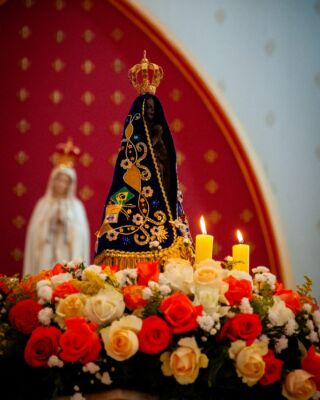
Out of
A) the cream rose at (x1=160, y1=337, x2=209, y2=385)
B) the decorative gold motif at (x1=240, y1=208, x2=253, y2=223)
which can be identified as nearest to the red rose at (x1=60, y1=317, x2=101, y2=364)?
the cream rose at (x1=160, y1=337, x2=209, y2=385)

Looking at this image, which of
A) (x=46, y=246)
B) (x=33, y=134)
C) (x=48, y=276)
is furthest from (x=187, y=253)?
(x=33, y=134)

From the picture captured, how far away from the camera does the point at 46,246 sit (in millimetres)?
3168

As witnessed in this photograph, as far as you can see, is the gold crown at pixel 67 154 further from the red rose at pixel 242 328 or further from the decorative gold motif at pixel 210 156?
the red rose at pixel 242 328

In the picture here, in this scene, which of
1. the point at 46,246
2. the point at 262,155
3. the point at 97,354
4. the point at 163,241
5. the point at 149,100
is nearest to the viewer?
the point at 97,354

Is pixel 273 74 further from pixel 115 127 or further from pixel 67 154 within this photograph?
pixel 67 154

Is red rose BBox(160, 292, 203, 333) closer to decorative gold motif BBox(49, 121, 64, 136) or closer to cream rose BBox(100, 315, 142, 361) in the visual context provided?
cream rose BBox(100, 315, 142, 361)

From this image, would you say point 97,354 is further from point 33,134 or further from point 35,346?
point 33,134

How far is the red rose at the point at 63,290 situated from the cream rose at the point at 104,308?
0.06m

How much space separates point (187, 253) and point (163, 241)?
0.06 meters

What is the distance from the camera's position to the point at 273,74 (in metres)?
3.48

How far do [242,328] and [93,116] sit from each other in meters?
2.68

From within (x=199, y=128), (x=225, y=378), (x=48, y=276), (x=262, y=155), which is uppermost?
(x=199, y=128)

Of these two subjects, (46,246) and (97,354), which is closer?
(97,354)

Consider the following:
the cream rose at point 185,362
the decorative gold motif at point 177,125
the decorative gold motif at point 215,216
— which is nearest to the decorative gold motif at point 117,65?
the decorative gold motif at point 177,125
